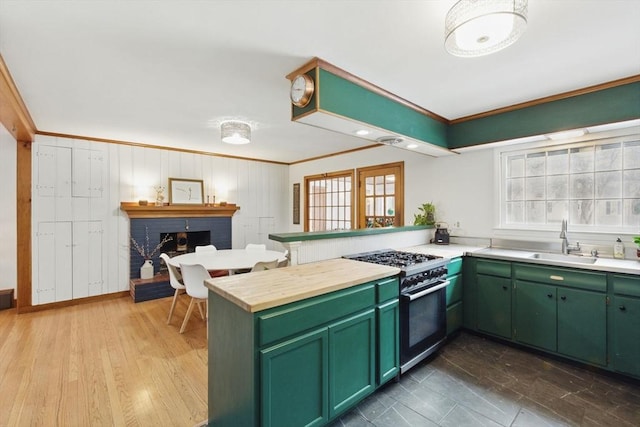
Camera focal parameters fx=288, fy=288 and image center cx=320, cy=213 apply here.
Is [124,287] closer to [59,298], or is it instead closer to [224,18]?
[59,298]

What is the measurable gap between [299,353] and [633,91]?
10.8 ft

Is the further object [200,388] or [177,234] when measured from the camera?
[177,234]

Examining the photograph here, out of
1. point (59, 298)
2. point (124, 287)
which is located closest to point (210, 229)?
point (124, 287)

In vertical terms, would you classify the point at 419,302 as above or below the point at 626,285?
below

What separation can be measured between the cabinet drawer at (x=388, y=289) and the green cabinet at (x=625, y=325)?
173 cm

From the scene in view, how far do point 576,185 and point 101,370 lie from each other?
15.8ft

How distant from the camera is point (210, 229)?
5355mm

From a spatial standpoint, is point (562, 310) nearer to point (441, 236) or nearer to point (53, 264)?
point (441, 236)

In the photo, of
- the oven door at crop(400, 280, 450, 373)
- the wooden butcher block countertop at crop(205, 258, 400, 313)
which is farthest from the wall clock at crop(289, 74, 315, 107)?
the oven door at crop(400, 280, 450, 373)

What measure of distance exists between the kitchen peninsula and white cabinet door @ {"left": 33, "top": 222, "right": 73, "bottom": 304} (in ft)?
12.3

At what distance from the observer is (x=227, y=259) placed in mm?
3650

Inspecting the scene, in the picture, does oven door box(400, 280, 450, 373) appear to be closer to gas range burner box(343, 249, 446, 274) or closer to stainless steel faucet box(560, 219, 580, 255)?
gas range burner box(343, 249, 446, 274)

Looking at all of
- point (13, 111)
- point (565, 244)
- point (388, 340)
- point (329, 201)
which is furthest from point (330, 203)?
point (13, 111)

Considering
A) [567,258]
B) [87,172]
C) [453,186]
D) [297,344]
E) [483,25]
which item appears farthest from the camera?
[87,172]
